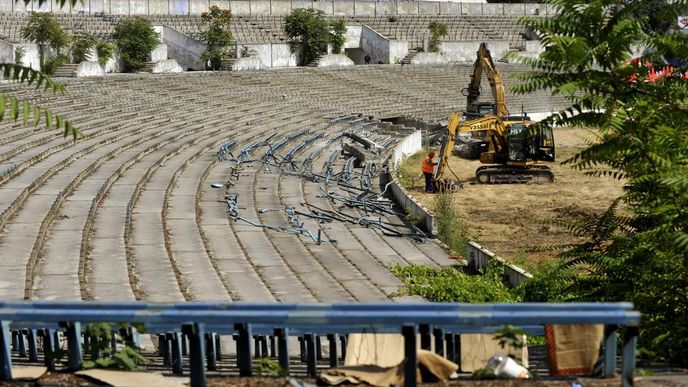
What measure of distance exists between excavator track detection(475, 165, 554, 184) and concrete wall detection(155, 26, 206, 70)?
24928 millimetres

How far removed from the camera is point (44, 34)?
4806cm

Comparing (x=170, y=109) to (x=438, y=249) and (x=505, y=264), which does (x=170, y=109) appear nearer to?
(x=438, y=249)

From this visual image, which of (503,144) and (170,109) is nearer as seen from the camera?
(503,144)

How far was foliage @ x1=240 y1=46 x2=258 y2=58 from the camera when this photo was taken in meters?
58.1

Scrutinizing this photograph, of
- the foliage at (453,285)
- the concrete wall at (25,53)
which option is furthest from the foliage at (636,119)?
the concrete wall at (25,53)

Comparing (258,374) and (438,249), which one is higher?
(258,374)

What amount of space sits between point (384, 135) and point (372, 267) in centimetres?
2614

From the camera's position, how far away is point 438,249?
22844 mm

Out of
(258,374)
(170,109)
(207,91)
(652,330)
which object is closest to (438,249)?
(652,330)

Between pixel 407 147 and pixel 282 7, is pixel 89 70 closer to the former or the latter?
pixel 407 147

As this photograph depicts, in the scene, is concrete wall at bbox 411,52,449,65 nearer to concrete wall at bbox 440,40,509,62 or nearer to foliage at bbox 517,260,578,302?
concrete wall at bbox 440,40,509,62

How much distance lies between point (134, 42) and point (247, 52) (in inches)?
325

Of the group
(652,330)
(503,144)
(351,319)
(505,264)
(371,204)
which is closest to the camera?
(351,319)

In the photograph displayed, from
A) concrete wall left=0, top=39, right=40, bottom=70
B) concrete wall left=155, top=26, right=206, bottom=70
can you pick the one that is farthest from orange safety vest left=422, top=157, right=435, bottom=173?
concrete wall left=155, top=26, right=206, bottom=70
